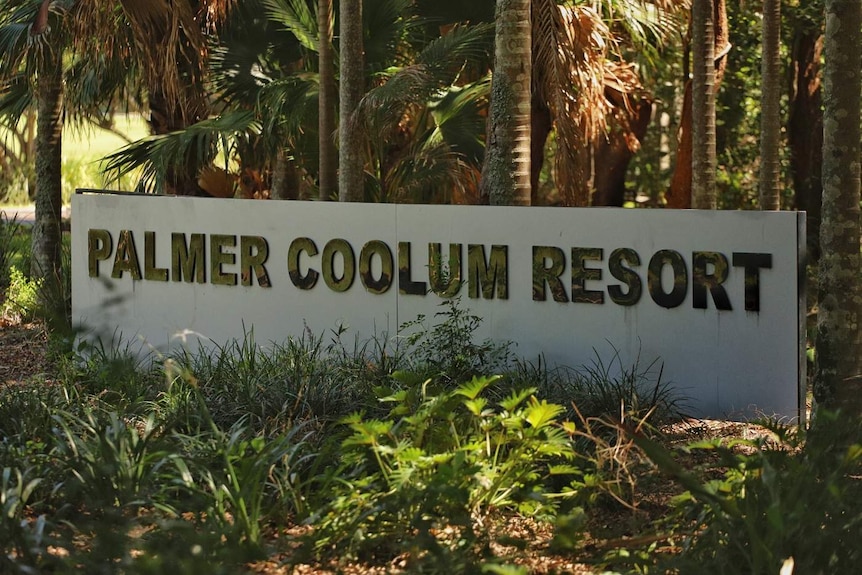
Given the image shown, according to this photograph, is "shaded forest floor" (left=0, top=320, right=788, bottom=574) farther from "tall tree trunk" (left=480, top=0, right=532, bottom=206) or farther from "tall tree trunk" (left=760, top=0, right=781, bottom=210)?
"tall tree trunk" (left=760, top=0, right=781, bottom=210)

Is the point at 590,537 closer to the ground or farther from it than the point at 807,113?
closer to the ground

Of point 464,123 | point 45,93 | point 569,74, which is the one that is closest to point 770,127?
point 569,74

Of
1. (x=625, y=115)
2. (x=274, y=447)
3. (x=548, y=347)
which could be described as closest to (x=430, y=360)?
(x=548, y=347)

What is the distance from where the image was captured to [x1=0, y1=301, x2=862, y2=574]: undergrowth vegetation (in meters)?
4.70

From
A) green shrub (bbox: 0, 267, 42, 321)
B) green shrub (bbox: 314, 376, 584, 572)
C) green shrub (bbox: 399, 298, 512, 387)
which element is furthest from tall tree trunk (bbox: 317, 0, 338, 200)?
green shrub (bbox: 314, 376, 584, 572)

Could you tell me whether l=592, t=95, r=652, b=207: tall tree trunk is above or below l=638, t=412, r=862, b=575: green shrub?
above

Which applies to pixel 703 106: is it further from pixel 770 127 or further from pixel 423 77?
pixel 423 77

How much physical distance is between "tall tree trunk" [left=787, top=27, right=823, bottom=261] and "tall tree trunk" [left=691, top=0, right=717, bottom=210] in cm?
538

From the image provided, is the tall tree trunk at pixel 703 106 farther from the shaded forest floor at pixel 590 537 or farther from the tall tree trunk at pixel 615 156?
the shaded forest floor at pixel 590 537

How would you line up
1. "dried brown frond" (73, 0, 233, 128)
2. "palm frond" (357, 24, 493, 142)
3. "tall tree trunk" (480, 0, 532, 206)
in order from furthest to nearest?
"dried brown frond" (73, 0, 233, 128)
"palm frond" (357, 24, 493, 142)
"tall tree trunk" (480, 0, 532, 206)

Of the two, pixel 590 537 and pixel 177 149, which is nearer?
pixel 590 537

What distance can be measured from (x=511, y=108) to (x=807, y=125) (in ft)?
35.9

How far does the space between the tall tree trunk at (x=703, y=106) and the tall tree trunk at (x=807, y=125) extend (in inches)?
212

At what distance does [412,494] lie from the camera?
17.0 feet
